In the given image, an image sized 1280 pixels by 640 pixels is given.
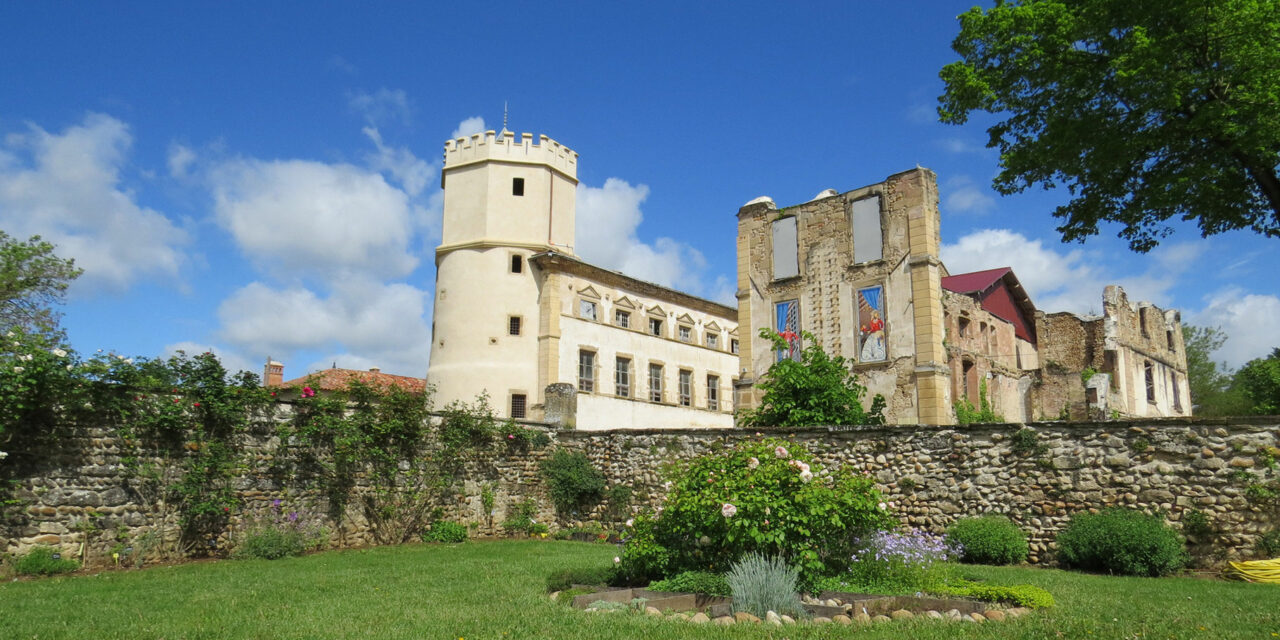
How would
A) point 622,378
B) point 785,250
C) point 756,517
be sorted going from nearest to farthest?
1. point 756,517
2. point 785,250
3. point 622,378

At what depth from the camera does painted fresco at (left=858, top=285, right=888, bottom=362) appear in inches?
866

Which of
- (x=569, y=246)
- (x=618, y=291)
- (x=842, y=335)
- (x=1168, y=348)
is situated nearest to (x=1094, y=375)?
(x=1168, y=348)

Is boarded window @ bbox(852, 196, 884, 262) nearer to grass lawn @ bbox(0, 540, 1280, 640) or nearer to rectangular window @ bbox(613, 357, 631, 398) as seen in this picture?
rectangular window @ bbox(613, 357, 631, 398)

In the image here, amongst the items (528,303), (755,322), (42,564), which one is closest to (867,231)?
(755,322)

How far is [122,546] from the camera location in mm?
12094

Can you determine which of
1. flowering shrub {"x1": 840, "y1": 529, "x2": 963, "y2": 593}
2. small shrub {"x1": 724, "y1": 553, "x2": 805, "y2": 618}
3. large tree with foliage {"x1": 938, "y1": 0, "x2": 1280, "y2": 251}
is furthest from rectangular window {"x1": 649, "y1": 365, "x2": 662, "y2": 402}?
small shrub {"x1": 724, "y1": 553, "x2": 805, "y2": 618}

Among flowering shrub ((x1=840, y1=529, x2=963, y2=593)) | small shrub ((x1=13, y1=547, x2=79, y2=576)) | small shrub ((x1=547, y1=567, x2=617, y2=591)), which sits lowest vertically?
small shrub ((x1=13, y1=547, x2=79, y2=576))

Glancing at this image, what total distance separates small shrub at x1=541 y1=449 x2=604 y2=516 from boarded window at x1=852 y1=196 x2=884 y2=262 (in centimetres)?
991

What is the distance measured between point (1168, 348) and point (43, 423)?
4383 centimetres

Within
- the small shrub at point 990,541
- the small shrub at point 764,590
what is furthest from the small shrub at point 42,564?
the small shrub at point 990,541

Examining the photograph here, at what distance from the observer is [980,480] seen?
42.4 ft

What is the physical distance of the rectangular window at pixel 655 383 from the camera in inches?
1296

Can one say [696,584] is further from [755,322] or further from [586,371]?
[586,371]

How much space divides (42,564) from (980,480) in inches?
540
